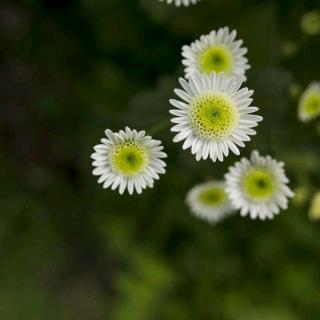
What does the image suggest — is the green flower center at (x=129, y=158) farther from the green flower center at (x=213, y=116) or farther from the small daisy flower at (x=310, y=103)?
the small daisy flower at (x=310, y=103)

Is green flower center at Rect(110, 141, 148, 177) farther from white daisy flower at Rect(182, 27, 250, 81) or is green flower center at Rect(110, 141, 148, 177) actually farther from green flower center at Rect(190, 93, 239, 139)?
white daisy flower at Rect(182, 27, 250, 81)

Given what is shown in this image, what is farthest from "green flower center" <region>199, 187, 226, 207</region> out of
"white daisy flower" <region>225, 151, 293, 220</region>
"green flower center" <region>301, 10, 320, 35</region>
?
"green flower center" <region>301, 10, 320, 35</region>

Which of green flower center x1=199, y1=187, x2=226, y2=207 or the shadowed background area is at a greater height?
the shadowed background area

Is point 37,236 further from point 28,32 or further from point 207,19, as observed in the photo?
point 207,19

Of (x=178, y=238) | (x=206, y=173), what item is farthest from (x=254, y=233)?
(x=206, y=173)

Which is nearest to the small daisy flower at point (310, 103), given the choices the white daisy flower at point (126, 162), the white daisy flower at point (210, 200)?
the white daisy flower at point (210, 200)

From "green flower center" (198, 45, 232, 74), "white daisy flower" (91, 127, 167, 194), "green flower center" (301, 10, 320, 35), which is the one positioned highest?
"green flower center" (301, 10, 320, 35)

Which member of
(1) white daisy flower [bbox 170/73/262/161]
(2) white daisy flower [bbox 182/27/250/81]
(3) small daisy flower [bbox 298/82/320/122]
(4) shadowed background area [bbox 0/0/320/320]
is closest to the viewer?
(1) white daisy flower [bbox 170/73/262/161]
